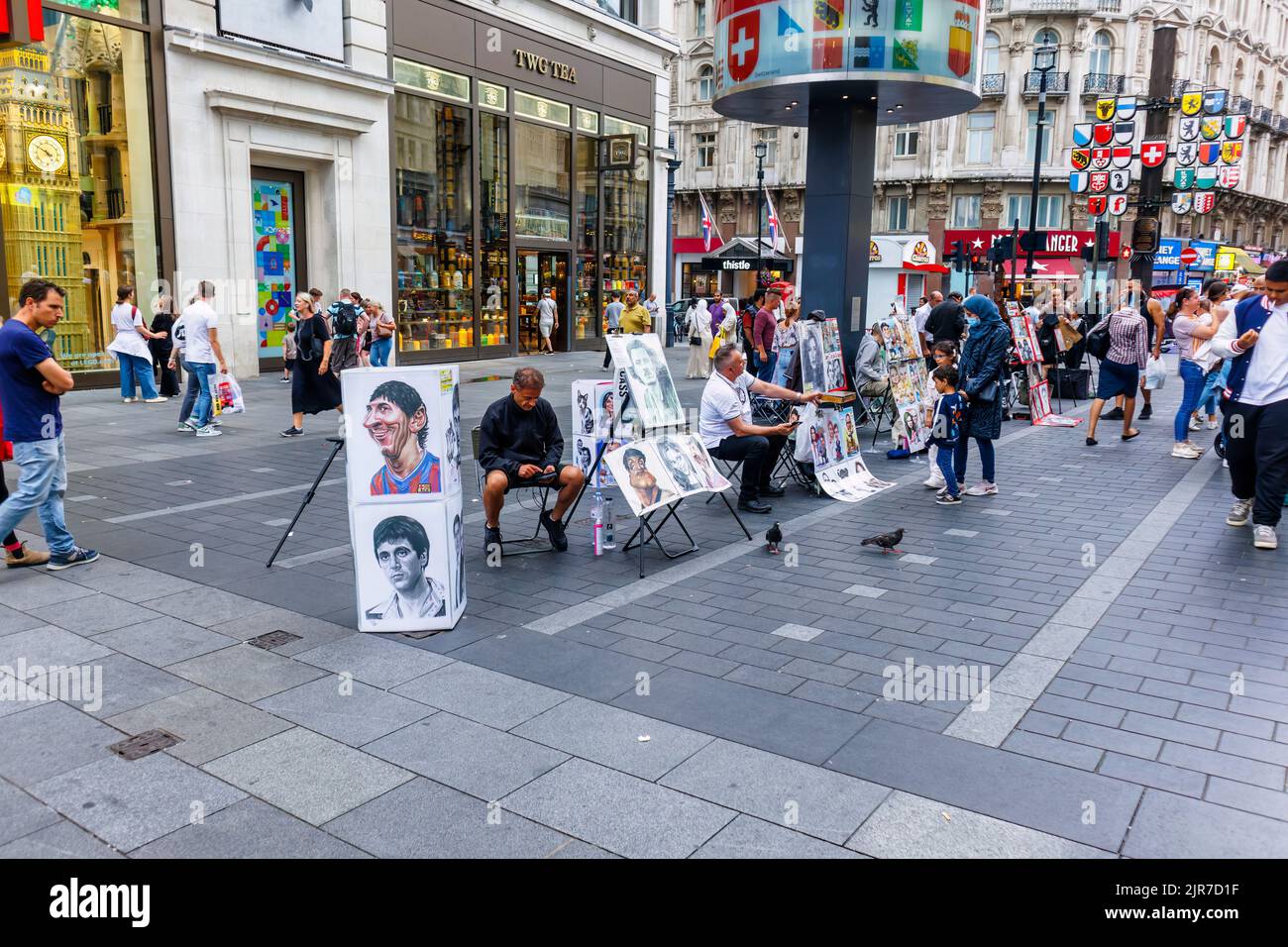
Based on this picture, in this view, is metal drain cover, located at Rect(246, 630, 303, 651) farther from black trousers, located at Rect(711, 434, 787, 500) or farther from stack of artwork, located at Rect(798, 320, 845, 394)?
stack of artwork, located at Rect(798, 320, 845, 394)

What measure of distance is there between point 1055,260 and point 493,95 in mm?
31236

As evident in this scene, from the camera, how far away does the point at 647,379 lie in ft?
24.9

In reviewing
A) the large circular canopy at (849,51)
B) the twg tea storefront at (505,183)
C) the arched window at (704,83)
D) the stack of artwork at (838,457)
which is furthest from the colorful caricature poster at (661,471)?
the arched window at (704,83)

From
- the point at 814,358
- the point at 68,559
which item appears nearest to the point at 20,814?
the point at 68,559

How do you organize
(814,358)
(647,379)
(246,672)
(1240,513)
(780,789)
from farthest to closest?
(814,358)
(1240,513)
(647,379)
(246,672)
(780,789)

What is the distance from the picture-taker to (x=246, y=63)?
664 inches

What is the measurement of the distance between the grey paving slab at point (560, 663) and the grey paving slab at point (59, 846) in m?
1.51

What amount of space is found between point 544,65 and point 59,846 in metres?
23.0

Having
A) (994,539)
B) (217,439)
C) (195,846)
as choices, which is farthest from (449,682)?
(217,439)

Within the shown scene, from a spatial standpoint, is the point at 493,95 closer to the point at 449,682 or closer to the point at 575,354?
the point at 575,354

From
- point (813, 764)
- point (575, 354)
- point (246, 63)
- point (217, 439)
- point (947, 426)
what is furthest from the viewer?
point (575, 354)

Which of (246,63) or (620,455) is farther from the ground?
(246,63)

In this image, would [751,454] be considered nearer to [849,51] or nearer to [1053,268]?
[849,51]

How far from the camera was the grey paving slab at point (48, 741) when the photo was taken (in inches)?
155
